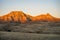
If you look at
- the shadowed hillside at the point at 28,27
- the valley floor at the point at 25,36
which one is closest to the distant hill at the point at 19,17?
the shadowed hillside at the point at 28,27

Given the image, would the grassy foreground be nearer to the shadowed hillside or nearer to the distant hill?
the shadowed hillside

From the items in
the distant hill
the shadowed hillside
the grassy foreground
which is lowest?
the grassy foreground

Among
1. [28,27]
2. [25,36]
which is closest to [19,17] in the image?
[28,27]

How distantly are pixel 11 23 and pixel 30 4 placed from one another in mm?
506

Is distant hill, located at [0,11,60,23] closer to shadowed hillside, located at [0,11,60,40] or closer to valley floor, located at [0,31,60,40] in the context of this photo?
shadowed hillside, located at [0,11,60,40]

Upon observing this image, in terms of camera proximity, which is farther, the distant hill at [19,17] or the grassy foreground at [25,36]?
the distant hill at [19,17]

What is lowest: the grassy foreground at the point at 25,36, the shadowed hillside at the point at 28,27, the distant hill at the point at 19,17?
the grassy foreground at the point at 25,36

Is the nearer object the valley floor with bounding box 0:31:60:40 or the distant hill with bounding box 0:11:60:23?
the valley floor with bounding box 0:31:60:40

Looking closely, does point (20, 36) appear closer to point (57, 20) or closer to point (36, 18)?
point (36, 18)

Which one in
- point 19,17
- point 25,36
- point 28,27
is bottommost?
point 25,36

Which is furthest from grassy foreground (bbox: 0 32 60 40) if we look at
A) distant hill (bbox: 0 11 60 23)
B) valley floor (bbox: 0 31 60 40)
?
distant hill (bbox: 0 11 60 23)

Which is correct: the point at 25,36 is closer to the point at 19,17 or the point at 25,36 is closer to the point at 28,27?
the point at 28,27

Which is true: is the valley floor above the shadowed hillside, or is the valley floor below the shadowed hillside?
below

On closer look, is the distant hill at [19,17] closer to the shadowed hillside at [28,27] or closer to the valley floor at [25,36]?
the shadowed hillside at [28,27]
